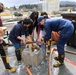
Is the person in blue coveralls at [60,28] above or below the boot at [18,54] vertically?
above

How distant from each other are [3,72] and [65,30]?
188cm

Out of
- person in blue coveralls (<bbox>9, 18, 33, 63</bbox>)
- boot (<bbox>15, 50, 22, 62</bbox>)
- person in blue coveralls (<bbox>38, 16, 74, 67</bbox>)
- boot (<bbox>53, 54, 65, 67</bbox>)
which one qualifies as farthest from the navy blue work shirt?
boot (<bbox>15, 50, 22, 62</bbox>)

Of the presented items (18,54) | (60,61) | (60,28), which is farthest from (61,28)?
(18,54)

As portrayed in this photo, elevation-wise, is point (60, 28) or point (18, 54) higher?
point (60, 28)

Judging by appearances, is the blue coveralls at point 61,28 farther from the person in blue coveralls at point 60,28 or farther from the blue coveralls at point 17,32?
the blue coveralls at point 17,32

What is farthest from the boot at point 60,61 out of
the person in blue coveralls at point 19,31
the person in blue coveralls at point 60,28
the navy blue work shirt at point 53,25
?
the person in blue coveralls at point 19,31

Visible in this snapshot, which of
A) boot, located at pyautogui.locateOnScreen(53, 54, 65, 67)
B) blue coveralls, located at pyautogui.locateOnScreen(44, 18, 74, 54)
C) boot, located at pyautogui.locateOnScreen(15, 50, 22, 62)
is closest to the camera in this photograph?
blue coveralls, located at pyautogui.locateOnScreen(44, 18, 74, 54)

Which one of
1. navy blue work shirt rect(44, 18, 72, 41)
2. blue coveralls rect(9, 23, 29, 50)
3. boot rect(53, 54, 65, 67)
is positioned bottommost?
boot rect(53, 54, 65, 67)

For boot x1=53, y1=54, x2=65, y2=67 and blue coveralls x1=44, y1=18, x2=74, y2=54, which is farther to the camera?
boot x1=53, y1=54, x2=65, y2=67

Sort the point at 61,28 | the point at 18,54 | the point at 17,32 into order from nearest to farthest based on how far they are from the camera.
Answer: the point at 61,28 → the point at 17,32 → the point at 18,54

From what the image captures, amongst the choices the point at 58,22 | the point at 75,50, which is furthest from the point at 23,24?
the point at 75,50

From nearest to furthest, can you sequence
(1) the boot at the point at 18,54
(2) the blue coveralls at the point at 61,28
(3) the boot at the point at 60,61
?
1. (2) the blue coveralls at the point at 61,28
2. (3) the boot at the point at 60,61
3. (1) the boot at the point at 18,54

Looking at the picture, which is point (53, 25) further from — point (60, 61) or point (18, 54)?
point (18, 54)

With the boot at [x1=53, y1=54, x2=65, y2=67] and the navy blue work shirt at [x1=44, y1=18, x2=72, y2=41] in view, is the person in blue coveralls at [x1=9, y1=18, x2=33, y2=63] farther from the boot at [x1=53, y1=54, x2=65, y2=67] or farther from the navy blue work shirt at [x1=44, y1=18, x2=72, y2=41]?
the boot at [x1=53, y1=54, x2=65, y2=67]
